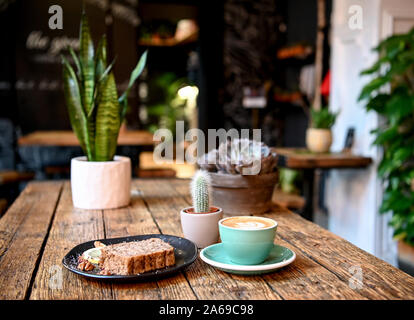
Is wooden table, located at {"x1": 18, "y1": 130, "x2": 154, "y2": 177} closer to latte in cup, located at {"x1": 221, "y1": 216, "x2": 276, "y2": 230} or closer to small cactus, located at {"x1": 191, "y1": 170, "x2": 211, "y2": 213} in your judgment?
small cactus, located at {"x1": 191, "y1": 170, "x2": 211, "y2": 213}

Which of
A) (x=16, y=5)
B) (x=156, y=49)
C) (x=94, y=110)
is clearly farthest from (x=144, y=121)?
(x=94, y=110)

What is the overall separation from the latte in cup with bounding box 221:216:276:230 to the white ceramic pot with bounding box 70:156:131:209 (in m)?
0.73

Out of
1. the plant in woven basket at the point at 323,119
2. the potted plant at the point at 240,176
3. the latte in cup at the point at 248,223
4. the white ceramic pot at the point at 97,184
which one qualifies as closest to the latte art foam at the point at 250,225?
the latte in cup at the point at 248,223

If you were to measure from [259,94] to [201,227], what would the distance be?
479cm

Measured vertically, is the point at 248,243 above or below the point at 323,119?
below

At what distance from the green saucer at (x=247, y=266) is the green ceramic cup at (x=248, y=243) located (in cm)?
2

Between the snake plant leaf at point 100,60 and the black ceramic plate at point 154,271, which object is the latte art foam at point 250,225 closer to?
the black ceramic plate at point 154,271

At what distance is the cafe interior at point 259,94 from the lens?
286 cm

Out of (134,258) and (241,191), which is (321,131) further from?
(134,258)

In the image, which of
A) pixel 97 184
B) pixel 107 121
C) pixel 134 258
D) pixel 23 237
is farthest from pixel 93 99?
pixel 134 258

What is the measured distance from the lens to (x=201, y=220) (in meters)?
1.17

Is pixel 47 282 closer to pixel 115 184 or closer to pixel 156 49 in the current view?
pixel 115 184

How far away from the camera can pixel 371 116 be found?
2.93 meters

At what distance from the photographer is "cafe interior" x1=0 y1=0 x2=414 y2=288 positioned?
9.38 feet
